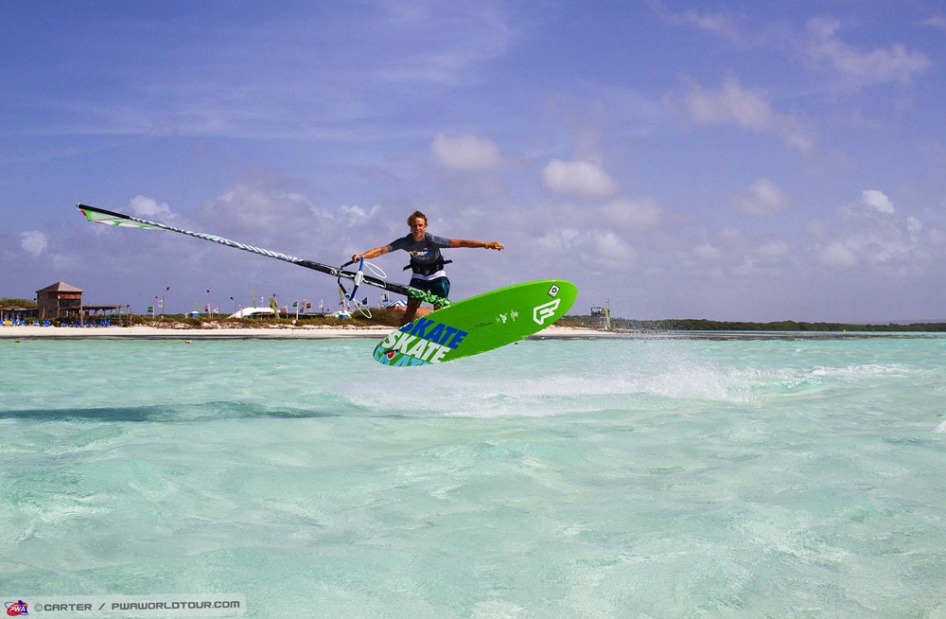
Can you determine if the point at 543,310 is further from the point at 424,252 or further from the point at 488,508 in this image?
the point at 488,508

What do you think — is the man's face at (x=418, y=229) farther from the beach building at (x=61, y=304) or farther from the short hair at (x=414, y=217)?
the beach building at (x=61, y=304)

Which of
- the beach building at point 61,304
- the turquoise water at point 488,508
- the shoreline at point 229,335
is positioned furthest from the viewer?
the beach building at point 61,304

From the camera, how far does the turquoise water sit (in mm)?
3033

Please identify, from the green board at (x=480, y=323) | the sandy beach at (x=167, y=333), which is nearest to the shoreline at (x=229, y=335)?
the sandy beach at (x=167, y=333)

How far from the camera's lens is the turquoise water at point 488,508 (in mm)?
3033

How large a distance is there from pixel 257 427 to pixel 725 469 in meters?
5.03

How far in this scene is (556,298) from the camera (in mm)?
9453

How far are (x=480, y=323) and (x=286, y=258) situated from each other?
286 cm

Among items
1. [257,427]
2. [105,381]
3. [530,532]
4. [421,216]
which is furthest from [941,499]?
[105,381]

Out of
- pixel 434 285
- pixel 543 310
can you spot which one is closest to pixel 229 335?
pixel 434 285

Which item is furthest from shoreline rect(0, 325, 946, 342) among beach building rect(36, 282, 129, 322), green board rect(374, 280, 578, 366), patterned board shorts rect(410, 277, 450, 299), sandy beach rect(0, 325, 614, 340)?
green board rect(374, 280, 578, 366)

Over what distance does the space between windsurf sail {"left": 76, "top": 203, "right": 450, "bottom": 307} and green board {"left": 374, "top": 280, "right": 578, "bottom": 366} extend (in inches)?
16.5

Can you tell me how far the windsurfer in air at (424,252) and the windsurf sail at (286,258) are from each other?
15 cm

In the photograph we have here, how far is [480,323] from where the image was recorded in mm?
9406
